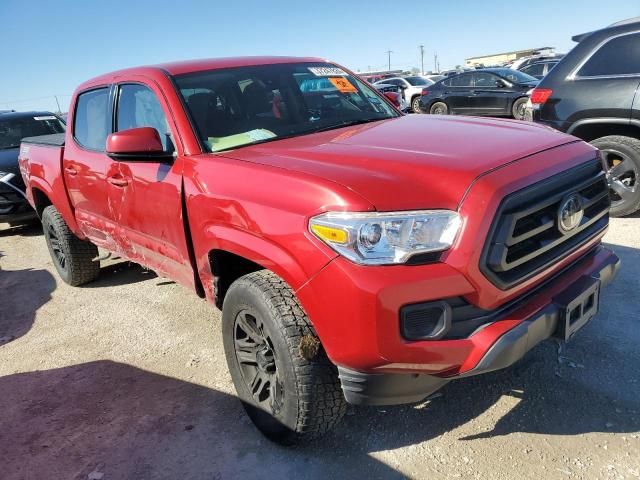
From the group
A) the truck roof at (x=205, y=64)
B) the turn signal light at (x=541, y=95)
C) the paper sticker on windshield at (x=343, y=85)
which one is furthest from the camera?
the turn signal light at (x=541, y=95)

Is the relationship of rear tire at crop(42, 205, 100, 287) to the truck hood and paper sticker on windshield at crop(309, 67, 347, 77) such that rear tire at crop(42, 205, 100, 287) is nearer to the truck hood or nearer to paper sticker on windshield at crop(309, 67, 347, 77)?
paper sticker on windshield at crop(309, 67, 347, 77)

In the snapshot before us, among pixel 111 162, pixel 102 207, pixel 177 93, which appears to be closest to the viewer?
pixel 177 93

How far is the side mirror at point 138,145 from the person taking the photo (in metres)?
2.81

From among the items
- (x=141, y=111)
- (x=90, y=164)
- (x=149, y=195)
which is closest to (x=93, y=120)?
(x=90, y=164)

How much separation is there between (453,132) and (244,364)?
5.35 feet

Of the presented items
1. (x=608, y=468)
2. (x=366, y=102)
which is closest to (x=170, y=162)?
(x=366, y=102)

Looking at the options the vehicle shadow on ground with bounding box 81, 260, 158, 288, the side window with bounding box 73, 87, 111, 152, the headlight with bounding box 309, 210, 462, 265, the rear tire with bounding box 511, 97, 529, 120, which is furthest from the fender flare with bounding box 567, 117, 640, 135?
the rear tire with bounding box 511, 97, 529, 120

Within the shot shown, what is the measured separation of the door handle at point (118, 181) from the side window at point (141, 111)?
37 cm

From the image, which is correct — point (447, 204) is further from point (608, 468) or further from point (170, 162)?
point (170, 162)

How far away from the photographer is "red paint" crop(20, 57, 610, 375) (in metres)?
1.95

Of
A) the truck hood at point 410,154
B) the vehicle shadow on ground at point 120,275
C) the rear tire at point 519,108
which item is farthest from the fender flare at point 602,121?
the rear tire at point 519,108

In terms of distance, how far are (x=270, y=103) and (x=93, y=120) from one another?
1.71 metres

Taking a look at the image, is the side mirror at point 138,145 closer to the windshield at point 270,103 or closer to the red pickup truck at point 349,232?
the red pickup truck at point 349,232

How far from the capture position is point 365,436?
8.65 ft
